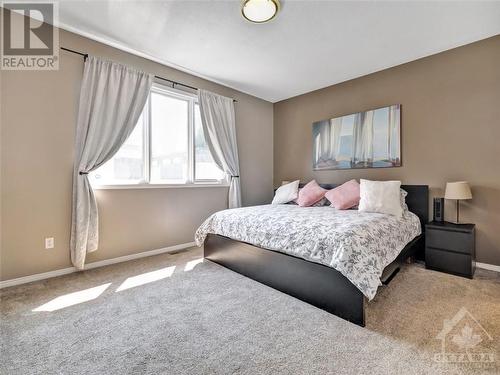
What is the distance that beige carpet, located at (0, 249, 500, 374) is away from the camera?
1337mm

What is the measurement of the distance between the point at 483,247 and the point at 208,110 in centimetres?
411

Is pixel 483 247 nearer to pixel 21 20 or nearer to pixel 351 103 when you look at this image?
pixel 351 103

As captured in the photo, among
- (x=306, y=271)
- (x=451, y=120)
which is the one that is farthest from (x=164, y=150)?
(x=451, y=120)

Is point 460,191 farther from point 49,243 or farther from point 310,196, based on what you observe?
point 49,243

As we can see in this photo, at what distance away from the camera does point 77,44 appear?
2707mm

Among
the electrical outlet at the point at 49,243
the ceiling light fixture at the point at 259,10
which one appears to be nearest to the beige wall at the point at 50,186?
the electrical outlet at the point at 49,243

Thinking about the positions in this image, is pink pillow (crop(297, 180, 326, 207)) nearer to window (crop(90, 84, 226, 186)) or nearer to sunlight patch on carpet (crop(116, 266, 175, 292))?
window (crop(90, 84, 226, 186))

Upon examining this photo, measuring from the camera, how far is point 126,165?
3.13 meters

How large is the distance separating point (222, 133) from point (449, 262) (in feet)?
11.5

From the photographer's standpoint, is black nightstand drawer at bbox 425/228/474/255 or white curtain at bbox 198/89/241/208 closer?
black nightstand drawer at bbox 425/228/474/255

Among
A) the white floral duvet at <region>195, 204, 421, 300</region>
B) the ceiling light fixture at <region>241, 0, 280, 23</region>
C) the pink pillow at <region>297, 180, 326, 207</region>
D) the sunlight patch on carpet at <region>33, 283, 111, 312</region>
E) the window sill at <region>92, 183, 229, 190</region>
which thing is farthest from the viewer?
the pink pillow at <region>297, 180, 326, 207</region>

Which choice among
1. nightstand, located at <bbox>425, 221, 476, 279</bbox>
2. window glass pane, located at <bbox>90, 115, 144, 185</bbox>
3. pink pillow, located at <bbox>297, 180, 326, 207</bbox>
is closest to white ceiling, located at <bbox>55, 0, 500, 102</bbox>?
window glass pane, located at <bbox>90, 115, 144, 185</bbox>

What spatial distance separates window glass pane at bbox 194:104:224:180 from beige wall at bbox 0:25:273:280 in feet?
2.14

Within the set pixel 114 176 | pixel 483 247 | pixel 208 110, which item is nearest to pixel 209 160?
pixel 208 110
